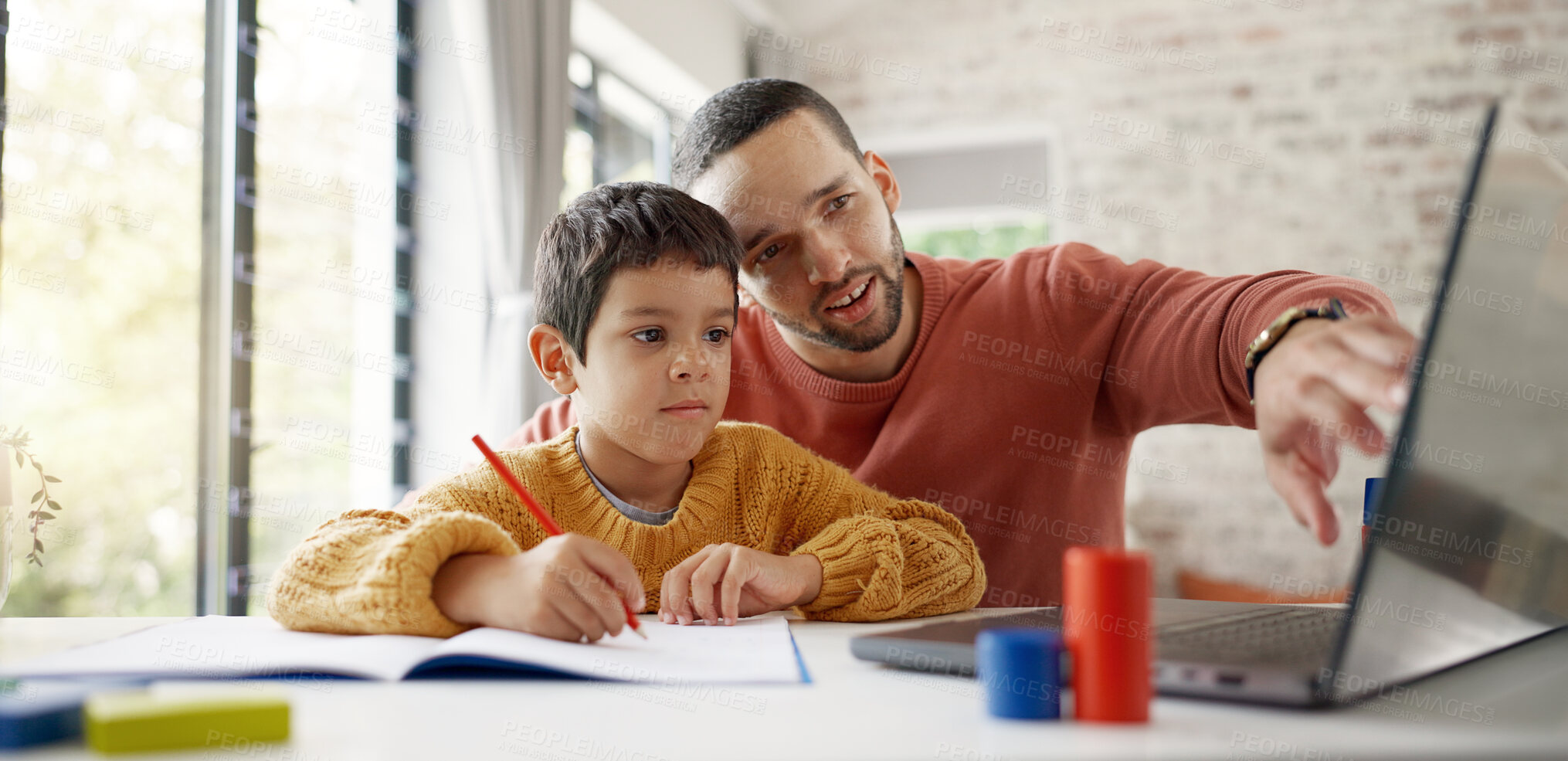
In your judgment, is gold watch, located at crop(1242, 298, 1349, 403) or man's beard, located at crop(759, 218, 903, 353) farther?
man's beard, located at crop(759, 218, 903, 353)

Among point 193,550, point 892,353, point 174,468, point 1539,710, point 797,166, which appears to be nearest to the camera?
point 1539,710

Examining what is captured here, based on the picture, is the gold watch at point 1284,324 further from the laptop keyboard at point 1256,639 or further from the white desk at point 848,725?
the white desk at point 848,725

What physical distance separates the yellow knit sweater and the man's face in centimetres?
28

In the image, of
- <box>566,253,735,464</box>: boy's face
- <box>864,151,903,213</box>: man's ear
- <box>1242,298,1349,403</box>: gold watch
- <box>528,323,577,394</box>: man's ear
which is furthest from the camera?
<box>864,151,903,213</box>: man's ear

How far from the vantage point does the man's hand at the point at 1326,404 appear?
2.11 ft

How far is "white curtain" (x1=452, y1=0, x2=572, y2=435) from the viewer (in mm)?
2750

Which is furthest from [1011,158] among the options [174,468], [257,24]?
[174,468]

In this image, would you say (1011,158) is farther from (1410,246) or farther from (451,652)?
(451,652)

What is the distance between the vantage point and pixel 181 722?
499 millimetres

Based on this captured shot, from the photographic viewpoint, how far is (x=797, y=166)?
1418mm

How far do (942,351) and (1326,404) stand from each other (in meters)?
0.86

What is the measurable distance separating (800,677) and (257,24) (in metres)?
2.35

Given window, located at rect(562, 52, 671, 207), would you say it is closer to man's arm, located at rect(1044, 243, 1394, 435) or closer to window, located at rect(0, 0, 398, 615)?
window, located at rect(0, 0, 398, 615)

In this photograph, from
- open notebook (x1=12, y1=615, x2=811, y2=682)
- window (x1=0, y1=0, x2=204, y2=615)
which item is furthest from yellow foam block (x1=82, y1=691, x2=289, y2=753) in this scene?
window (x1=0, y1=0, x2=204, y2=615)
